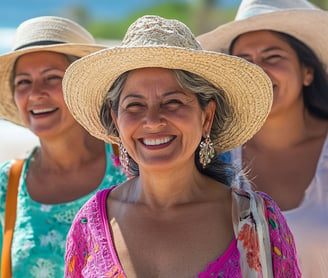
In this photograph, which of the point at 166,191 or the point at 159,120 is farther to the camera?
the point at 166,191

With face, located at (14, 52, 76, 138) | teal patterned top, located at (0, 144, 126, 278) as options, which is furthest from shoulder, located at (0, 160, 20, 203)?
face, located at (14, 52, 76, 138)

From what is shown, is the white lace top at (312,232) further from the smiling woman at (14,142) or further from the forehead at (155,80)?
the smiling woman at (14,142)

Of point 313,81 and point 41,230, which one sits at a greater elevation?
point 313,81

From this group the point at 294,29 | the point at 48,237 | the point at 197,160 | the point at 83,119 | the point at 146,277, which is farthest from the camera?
the point at 294,29

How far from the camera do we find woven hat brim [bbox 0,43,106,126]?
386 centimetres

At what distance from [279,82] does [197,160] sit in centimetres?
86

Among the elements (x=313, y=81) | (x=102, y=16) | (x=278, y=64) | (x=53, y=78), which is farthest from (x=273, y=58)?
(x=102, y=16)

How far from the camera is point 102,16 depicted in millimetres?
34500

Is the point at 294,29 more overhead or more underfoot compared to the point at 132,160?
more overhead

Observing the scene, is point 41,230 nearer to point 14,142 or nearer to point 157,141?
point 157,141

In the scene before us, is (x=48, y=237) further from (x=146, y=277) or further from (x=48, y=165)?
(x=146, y=277)

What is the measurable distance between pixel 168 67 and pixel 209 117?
0.29m

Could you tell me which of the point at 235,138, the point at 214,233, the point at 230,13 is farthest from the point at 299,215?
the point at 230,13

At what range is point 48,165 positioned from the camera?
4035 mm
